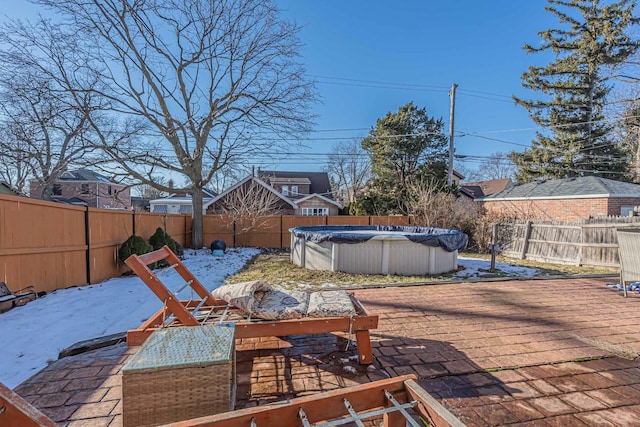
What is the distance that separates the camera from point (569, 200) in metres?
11.8

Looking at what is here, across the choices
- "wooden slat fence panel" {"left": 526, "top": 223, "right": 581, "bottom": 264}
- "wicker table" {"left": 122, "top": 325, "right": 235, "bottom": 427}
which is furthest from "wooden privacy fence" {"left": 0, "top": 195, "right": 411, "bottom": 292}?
"wooden slat fence panel" {"left": 526, "top": 223, "right": 581, "bottom": 264}

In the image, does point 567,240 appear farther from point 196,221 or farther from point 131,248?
point 196,221

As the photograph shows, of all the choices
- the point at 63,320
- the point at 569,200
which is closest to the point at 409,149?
the point at 569,200

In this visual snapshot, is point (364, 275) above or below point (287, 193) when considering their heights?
below

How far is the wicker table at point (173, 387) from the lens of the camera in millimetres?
1471

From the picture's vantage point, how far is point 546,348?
9.07 feet

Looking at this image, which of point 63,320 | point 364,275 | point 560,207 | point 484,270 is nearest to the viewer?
point 63,320

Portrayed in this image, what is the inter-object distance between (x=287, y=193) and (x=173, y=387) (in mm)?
25717

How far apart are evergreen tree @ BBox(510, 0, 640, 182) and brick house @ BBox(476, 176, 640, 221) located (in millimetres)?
5255

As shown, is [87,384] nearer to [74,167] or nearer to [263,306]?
[263,306]

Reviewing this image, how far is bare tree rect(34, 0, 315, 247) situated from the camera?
34.3 feet

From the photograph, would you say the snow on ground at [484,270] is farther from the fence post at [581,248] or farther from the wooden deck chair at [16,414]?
the wooden deck chair at [16,414]

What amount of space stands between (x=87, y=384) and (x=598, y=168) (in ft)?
77.6

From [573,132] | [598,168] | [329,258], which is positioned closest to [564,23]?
[573,132]
